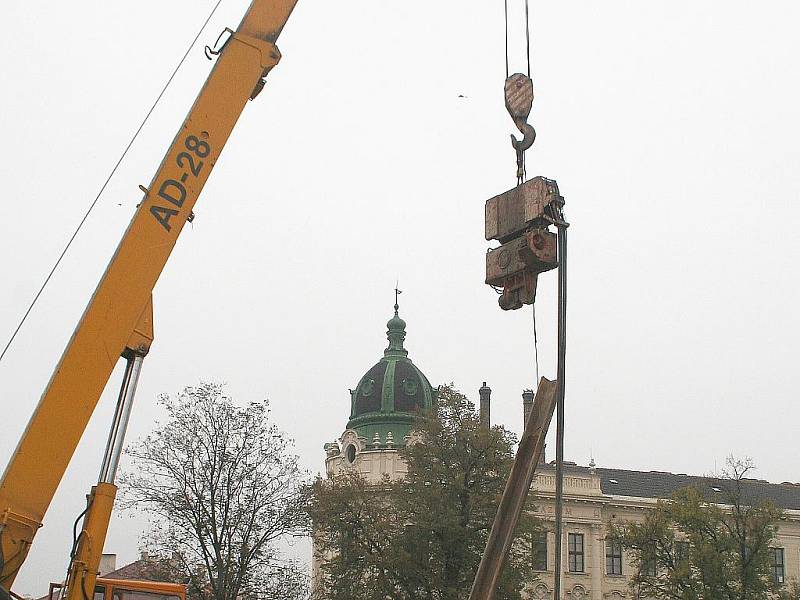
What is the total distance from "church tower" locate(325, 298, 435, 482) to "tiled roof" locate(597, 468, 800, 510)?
37.3 ft

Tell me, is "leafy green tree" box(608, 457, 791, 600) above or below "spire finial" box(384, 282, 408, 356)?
below

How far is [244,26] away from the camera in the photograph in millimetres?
9586

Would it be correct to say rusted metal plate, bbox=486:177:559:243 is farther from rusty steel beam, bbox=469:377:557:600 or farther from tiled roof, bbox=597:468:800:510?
tiled roof, bbox=597:468:800:510

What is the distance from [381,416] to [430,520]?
25267mm

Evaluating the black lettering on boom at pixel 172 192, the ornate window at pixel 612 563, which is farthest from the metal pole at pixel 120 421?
the ornate window at pixel 612 563

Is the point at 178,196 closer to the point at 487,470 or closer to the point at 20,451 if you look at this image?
the point at 20,451

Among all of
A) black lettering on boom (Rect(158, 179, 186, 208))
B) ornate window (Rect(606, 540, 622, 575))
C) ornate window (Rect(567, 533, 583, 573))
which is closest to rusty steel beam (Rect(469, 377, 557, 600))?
black lettering on boom (Rect(158, 179, 186, 208))

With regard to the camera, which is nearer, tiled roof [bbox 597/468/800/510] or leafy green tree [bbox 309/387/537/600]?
leafy green tree [bbox 309/387/537/600]

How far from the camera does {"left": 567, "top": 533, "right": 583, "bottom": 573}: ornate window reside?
5687cm

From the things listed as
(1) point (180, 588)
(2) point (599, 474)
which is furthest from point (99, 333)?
(2) point (599, 474)

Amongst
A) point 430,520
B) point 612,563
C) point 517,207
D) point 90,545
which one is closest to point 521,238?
point 517,207

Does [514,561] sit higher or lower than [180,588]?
higher

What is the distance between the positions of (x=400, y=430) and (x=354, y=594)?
80.3ft

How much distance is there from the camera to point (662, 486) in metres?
64.2
